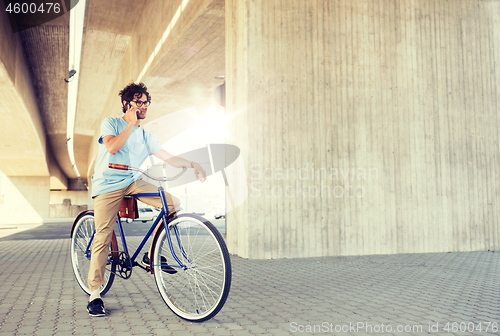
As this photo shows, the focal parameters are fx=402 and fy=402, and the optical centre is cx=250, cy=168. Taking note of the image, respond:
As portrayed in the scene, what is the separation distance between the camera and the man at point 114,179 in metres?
3.02

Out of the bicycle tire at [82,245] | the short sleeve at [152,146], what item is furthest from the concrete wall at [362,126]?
the short sleeve at [152,146]

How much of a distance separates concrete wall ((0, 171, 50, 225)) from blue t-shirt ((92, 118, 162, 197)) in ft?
107

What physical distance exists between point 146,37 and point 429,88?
8.20 meters

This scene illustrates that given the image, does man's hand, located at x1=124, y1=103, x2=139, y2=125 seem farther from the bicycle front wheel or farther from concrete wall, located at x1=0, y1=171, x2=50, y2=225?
concrete wall, located at x1=0, y1=171, x2=50, y2=225

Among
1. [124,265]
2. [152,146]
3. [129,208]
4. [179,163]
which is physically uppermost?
[152,146]

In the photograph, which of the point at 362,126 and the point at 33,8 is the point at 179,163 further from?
the point at 33,8

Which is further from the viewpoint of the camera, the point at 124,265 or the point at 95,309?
the point at 124,265

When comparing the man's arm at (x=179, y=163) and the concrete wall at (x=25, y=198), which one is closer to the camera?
the man's arm at (x=179, y=163)

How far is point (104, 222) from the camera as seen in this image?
3.12 meters

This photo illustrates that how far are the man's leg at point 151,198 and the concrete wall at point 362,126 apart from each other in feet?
9.81

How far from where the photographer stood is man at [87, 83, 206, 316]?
3.02 m

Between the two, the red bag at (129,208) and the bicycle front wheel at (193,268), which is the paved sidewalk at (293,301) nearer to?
the bicycle front wheel at (193,268)

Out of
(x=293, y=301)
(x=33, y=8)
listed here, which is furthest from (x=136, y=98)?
(x=33, y=8)

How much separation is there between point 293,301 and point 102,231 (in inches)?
66.9
